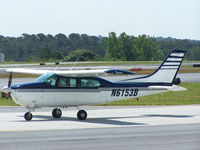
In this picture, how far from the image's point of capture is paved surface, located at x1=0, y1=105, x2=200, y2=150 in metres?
12.7

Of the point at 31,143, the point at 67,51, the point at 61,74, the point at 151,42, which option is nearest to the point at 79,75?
the point at 61,74

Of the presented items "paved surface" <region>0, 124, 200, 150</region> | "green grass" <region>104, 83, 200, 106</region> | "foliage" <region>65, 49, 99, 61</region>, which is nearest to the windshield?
"paved surface" <region>0, 124, 200, 150</region>

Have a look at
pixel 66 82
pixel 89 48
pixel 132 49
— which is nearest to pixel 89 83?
pixel 66 82

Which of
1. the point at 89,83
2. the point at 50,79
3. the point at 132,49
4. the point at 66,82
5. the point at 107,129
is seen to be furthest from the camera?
the point at 132,49

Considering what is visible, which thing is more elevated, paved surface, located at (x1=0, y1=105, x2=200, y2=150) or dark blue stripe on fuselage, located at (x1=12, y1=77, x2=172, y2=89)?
dark blue stripe on fuselage, located at (x1=12, y1=77, x2=172, y2=89)

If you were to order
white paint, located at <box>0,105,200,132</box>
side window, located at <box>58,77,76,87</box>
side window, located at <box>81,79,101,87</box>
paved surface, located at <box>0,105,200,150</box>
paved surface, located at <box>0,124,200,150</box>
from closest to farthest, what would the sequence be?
paved surface, located at <box>0,124,200,150</box> < paved surface, located at <box>0,105,200,150</box> < white paint, located at <box>0,105,200,132</box> < side window, located at <box>58,77,76,87</box> < side window, located at <box>81,79,101,87</box>

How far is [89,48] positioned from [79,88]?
13088cm

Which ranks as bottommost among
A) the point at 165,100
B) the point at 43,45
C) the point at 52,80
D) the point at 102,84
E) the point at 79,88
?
the point at 165,100

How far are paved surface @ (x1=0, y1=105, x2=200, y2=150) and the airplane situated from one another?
2.55 ft

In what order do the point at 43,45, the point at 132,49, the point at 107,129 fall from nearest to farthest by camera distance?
1. the point at 107,129
2. the point at 132,49
3. the point at 43,45

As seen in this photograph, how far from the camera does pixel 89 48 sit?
149750mm

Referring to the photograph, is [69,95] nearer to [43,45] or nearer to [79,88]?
[79,88]

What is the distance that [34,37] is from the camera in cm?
15900

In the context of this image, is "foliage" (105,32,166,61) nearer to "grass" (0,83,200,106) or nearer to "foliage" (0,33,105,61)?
"foliage" (0,33,105,61)
